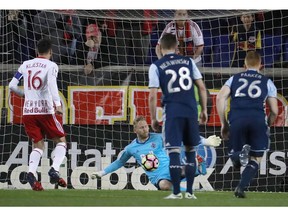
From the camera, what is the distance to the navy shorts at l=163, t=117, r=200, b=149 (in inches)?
493

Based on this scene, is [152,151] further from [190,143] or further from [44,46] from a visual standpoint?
[190,143]

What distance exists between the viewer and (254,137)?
13711 mm

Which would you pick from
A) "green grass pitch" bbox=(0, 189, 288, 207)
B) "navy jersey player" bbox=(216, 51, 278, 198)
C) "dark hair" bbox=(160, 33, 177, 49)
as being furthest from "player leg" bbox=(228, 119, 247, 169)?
"dark hair" bbox=(160, 33, 177, 49)

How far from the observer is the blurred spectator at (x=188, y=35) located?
18.1m

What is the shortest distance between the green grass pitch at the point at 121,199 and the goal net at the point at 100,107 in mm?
2000

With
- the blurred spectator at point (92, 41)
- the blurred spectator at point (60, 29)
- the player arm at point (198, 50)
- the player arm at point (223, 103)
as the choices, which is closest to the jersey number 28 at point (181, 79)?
the player arm at point (223, 103)

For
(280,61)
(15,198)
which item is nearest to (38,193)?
(15,198)

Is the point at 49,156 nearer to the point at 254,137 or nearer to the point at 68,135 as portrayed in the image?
the point at 68,135

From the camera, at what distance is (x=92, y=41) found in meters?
18.2

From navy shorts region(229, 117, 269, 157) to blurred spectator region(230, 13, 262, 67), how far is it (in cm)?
459

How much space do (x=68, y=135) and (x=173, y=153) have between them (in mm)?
5184

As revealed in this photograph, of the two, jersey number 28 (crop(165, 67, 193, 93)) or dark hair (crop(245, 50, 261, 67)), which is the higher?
dark hair (crop(245, 50, 261, 67))

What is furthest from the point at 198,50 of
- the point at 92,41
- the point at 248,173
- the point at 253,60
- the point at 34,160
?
the point at 248,173

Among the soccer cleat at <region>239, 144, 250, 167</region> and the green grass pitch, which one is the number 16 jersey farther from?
the soccer cleat at <region>239, 144, 250, 167</region>
